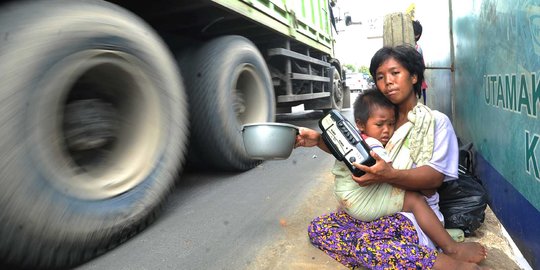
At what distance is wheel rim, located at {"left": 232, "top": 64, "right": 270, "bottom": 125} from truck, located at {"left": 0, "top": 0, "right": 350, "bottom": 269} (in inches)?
11.7

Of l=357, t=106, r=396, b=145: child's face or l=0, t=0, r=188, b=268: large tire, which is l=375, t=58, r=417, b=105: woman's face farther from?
l=0, t=0, r=188, b=268: large tire

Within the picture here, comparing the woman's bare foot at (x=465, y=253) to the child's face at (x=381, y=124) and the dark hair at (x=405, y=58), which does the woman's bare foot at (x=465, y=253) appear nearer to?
the child's face at (x=381, y=124)

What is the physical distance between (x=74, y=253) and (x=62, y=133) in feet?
1.66

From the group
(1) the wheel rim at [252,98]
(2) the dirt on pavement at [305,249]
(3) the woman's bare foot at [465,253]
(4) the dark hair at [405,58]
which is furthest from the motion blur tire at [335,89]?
(3) the woman's bare foot at [465,253]

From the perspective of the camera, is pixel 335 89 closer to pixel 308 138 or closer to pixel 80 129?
pixel 308 138

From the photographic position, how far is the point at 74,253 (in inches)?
62.4

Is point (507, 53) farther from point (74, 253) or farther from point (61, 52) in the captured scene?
point (74, 253)

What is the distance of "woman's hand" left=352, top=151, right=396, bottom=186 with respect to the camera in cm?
140

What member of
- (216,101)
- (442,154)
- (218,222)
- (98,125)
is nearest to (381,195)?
(442,154)

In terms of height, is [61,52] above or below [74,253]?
above

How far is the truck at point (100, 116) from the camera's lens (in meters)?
1.40

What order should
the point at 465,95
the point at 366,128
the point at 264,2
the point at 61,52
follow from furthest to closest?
the point at 264,2, the point at 465,95, the point at 366,128, the point at 61,52

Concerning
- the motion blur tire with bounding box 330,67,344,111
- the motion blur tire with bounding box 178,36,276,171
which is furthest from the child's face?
the motion blur tire with bounding box 330,67,344,111

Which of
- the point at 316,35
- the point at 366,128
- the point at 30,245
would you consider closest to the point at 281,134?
the point at 366,128
